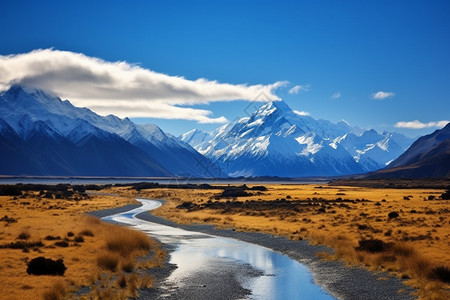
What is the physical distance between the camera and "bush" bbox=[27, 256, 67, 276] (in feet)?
96.4

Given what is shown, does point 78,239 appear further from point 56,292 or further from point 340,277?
point 340,277

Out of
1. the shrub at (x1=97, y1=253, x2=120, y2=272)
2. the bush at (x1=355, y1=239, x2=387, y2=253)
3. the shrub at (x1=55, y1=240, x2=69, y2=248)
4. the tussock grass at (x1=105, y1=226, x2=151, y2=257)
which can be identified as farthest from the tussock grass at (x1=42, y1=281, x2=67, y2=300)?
the bush at (x1=355, y1=239, x2=387, y2=253)

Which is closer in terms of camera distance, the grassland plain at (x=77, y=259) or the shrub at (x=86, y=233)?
the grassland plain at (x=77, y=259)

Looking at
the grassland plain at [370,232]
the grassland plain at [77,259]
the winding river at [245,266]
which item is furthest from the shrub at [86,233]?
the grassland plain at [370,232]

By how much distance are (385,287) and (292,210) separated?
5283cm

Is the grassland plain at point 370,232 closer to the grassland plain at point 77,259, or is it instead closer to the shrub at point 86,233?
the grassland plain at point 77,259

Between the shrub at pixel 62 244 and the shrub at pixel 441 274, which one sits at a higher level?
the shrub at pixel 441 274

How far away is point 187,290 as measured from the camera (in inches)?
1157

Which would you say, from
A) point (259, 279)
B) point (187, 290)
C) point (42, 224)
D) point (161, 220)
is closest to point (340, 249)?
point (259, 279)

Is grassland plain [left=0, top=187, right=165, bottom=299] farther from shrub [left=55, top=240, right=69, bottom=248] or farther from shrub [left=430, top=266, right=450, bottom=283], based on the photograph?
shrub [left=430, top=266, right=450, bottom=283]

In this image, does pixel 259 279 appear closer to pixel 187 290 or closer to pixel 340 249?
pixel 187 290

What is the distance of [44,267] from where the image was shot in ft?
96.8

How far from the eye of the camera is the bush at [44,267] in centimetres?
2938

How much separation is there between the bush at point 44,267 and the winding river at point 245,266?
673 centimetres
